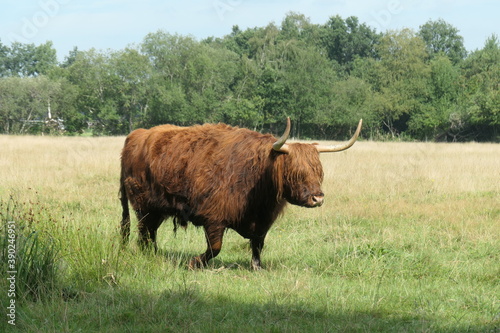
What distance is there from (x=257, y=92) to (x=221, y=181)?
5514cm

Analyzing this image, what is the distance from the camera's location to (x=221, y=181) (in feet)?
22.4

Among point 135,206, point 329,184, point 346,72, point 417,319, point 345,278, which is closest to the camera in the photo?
point 417,319

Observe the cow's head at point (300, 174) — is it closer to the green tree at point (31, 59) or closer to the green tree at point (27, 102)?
the green tree at point (27, 102)

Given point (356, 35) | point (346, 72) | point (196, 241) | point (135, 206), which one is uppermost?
point (356, 35)

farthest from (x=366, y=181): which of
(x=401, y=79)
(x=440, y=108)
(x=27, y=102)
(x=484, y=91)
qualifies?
(x=27, y=102)

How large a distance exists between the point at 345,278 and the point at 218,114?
187 ft

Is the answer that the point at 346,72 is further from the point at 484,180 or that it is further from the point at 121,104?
the point at 484,180

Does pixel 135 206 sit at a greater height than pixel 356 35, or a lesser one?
lesser

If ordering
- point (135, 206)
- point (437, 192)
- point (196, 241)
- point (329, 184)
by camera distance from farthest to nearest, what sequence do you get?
1. point (329, 184)
2. point (437, 192)
3. point (196, 241)
4. point (135, 206)

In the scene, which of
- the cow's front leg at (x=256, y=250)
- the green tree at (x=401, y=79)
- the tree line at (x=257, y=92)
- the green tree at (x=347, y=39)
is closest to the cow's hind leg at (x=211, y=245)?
the cow's front leg at (x=256, y=250)

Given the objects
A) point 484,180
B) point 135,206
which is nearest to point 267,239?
point 135,206

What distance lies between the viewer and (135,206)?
7.59 metres
